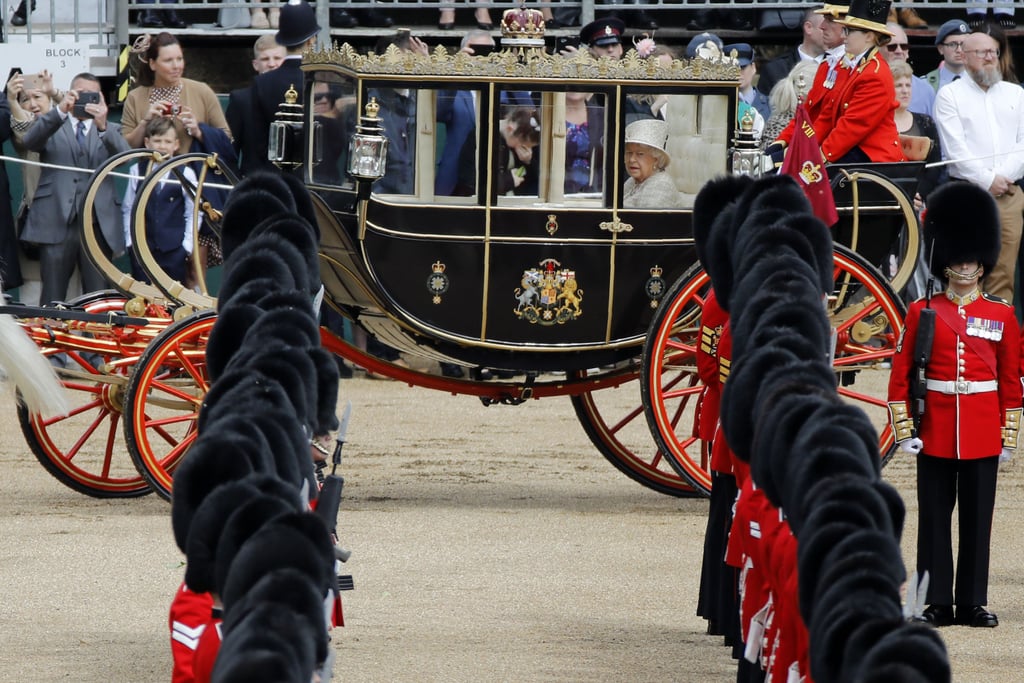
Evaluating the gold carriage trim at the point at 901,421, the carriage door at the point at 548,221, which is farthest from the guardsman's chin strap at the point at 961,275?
the carriage door at the point at 548,221

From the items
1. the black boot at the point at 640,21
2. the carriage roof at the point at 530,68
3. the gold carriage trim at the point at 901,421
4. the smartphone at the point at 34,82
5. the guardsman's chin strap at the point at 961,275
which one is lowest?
the gold carriage trim at the point at 901,421

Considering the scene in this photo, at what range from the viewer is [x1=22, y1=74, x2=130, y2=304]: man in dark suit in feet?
34.9

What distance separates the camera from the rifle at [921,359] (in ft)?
19.9

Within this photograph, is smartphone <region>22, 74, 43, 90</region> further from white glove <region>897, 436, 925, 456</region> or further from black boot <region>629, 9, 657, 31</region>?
white glove <region>897, 436, 925, 456</region>

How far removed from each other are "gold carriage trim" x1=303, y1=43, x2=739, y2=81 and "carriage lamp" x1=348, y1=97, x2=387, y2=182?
0.94ft

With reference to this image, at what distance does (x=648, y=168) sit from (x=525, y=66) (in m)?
0.66

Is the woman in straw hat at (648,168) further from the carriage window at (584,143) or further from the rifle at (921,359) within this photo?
the rifle at (921,359)

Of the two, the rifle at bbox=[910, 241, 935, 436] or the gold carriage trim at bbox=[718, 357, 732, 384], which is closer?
the gold carriage trim at bbox=[718, 357, 732, 384]

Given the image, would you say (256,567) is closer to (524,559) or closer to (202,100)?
(524,559)

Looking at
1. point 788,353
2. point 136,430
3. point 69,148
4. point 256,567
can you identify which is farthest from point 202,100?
point 256,567

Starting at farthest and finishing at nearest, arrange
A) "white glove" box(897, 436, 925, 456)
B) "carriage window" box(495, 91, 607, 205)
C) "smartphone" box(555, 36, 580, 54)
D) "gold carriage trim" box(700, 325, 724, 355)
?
"smartphone" box(555, 36, 580, 54), "carriage window" box(495, 91, 607, 205), "white glove" box(897, 436, 925, 456), "gold carriage trim" box(700, 325, 724, 355)

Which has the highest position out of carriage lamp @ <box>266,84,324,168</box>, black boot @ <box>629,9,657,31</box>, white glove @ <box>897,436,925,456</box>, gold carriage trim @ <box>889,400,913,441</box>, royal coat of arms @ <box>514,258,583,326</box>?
black boot @ <box>629,9,657,31</box>

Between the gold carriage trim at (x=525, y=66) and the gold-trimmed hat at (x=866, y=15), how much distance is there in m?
0.66

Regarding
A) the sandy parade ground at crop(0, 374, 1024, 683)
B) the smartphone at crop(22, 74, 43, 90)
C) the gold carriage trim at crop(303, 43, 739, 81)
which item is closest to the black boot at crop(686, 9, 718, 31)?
the sandy parade ground at crop(0, 374, 1024, 683)
